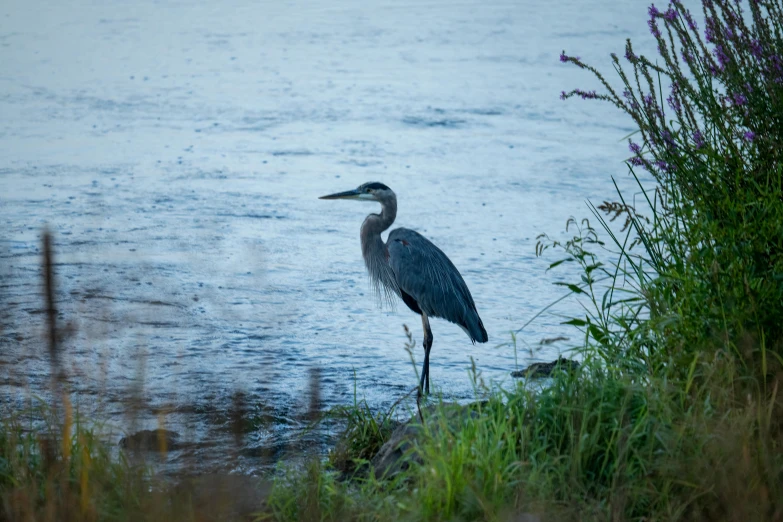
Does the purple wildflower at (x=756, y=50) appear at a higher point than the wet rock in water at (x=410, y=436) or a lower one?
higher

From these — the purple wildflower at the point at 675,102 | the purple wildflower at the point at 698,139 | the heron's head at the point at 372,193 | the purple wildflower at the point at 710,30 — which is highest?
the purple wildflower at the point at 710,30

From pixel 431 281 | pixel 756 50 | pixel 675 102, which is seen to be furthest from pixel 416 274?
pixel 756 50

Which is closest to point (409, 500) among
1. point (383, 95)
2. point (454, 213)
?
point (454, 213)

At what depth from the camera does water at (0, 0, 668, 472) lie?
14.4 ft

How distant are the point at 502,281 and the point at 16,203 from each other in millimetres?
3036

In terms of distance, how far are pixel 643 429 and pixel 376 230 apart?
2.69 m

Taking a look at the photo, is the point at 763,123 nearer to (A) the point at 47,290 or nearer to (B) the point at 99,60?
(A) the point at 47,290

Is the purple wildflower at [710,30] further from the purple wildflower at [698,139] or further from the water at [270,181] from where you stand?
the water at [270,181]

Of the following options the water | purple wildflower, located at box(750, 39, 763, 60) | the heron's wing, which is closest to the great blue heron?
the heron's wing

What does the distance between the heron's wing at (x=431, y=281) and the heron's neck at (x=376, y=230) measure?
0.21 feet

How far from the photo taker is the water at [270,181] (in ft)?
14.4

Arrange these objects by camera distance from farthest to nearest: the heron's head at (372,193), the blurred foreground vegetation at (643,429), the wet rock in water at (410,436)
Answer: the heron's head at (372,193), the wet rock in water at (410,436), the blurred foreground vegetation at (643,429)

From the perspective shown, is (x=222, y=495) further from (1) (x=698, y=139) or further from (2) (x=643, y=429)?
(1) (x=698, y=139)

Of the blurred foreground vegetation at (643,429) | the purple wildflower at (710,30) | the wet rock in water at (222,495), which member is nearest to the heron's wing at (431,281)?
the blurred foreground vegetation at (643,429)
